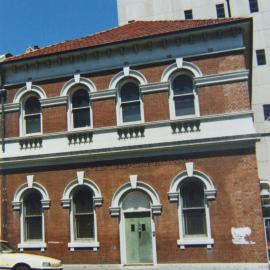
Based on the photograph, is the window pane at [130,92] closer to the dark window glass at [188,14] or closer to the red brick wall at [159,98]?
the red brick wall at [159,98]

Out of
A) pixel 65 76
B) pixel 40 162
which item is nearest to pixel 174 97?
pixel 65 76

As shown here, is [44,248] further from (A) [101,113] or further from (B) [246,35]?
(B) [246,35]

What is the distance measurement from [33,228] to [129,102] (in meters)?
6.46

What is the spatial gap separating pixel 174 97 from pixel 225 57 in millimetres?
2439

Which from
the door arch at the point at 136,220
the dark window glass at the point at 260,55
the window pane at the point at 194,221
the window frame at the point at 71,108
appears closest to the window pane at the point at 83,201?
the door arch at the point at 136,220

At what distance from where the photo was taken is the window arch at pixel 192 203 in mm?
16844

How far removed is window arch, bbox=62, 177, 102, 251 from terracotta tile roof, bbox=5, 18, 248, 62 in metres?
5.69

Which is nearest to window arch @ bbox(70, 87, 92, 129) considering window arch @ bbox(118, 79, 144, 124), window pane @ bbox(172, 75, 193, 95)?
window arch @ bbox(118, 79, 144, 124)

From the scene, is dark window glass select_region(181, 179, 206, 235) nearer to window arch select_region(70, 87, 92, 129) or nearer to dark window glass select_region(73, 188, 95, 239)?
dark window glass select_region(73, 188, 95, 239)

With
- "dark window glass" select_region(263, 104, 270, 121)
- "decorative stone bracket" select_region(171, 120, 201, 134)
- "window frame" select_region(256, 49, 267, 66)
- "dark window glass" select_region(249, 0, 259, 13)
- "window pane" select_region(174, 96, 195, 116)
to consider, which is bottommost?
"decorative stone bracket" select_region(171, 120, 201, 134)

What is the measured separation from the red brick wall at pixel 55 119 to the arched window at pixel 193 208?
563 cm

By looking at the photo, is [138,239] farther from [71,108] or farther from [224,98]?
[224,98]

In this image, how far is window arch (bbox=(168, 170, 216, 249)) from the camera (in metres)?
16.8

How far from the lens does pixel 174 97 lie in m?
18.2
